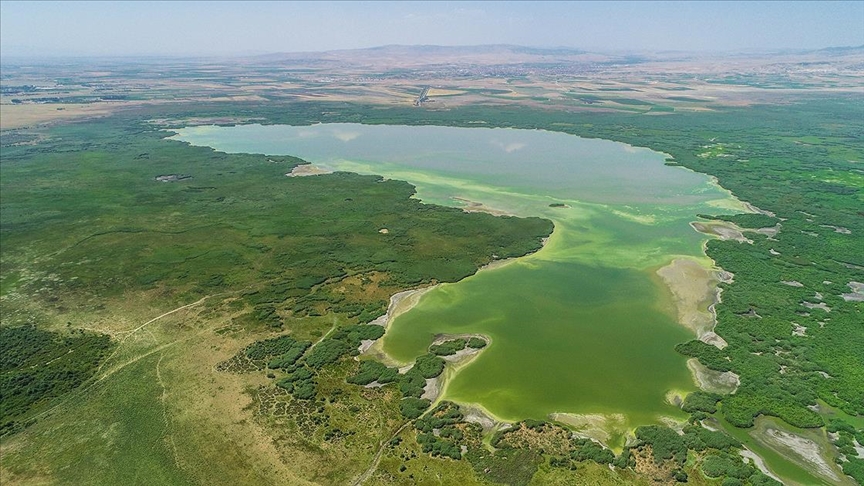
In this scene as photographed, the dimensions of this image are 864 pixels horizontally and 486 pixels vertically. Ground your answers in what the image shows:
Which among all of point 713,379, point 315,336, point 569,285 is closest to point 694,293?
point 569,285

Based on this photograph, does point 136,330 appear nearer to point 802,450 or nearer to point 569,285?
point 569,285

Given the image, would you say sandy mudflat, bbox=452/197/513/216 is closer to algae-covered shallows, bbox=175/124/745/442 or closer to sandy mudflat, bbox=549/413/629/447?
algae-covered shallows, bbox=175/124/745/442

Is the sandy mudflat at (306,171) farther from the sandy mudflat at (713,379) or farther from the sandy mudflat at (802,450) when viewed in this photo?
the sandy mudflat at (802,450)

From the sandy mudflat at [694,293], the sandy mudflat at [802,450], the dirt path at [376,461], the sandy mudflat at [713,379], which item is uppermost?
the sandy mudflat at [694,293]

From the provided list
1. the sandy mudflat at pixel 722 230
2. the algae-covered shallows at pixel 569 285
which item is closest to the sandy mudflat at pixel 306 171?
Result: the algae-covered shallows at pixel 569 285

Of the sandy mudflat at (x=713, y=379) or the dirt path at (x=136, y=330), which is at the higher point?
the sandy mudflat at (x=713, y=379)

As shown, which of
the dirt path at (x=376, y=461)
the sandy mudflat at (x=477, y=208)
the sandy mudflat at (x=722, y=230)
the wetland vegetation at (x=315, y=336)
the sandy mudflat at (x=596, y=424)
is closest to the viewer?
the dirt path at (x=376, y=461)

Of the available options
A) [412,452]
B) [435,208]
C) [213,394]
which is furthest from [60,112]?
[412,452]

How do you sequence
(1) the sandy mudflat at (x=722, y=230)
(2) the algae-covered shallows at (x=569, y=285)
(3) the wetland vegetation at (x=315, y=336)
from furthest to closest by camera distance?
(1) the sandy mudflat at (x=722, y=230) < (2) the algae-covered shallows at (x=569, y=285) < (3) the wetland vegetation at (x=315, y=336)
